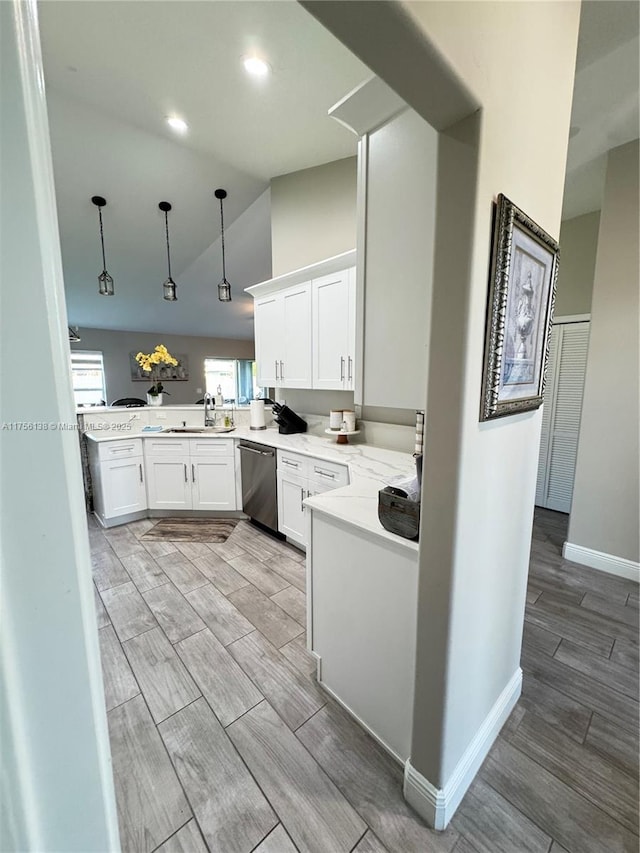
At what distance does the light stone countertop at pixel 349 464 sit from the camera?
1.48m

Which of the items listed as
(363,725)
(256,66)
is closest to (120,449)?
(363,725)

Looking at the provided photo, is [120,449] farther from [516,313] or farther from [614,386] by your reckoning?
[614,386]

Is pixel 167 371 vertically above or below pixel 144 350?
below

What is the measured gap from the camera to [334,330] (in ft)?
9.61

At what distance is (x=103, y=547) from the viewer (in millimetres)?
3133

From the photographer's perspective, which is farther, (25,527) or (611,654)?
(611,654)

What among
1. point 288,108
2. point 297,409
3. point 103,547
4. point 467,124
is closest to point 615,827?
point 467,124

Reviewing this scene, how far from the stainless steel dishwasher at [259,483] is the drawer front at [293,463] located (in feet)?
0.32

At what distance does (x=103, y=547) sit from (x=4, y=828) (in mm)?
3377

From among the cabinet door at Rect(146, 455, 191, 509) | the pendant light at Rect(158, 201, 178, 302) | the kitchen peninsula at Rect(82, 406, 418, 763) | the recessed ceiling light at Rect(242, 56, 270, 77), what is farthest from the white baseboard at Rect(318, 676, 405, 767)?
the pendant light at Rect(158, 201, 178, 302)

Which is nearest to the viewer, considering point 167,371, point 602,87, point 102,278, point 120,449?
point 602,87

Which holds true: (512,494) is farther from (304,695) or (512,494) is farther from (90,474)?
(90,474)

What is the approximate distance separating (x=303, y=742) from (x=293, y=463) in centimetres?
181

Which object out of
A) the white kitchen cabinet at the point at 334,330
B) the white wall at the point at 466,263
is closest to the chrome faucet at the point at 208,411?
the white kitchen cabinet at the point at 334,330
